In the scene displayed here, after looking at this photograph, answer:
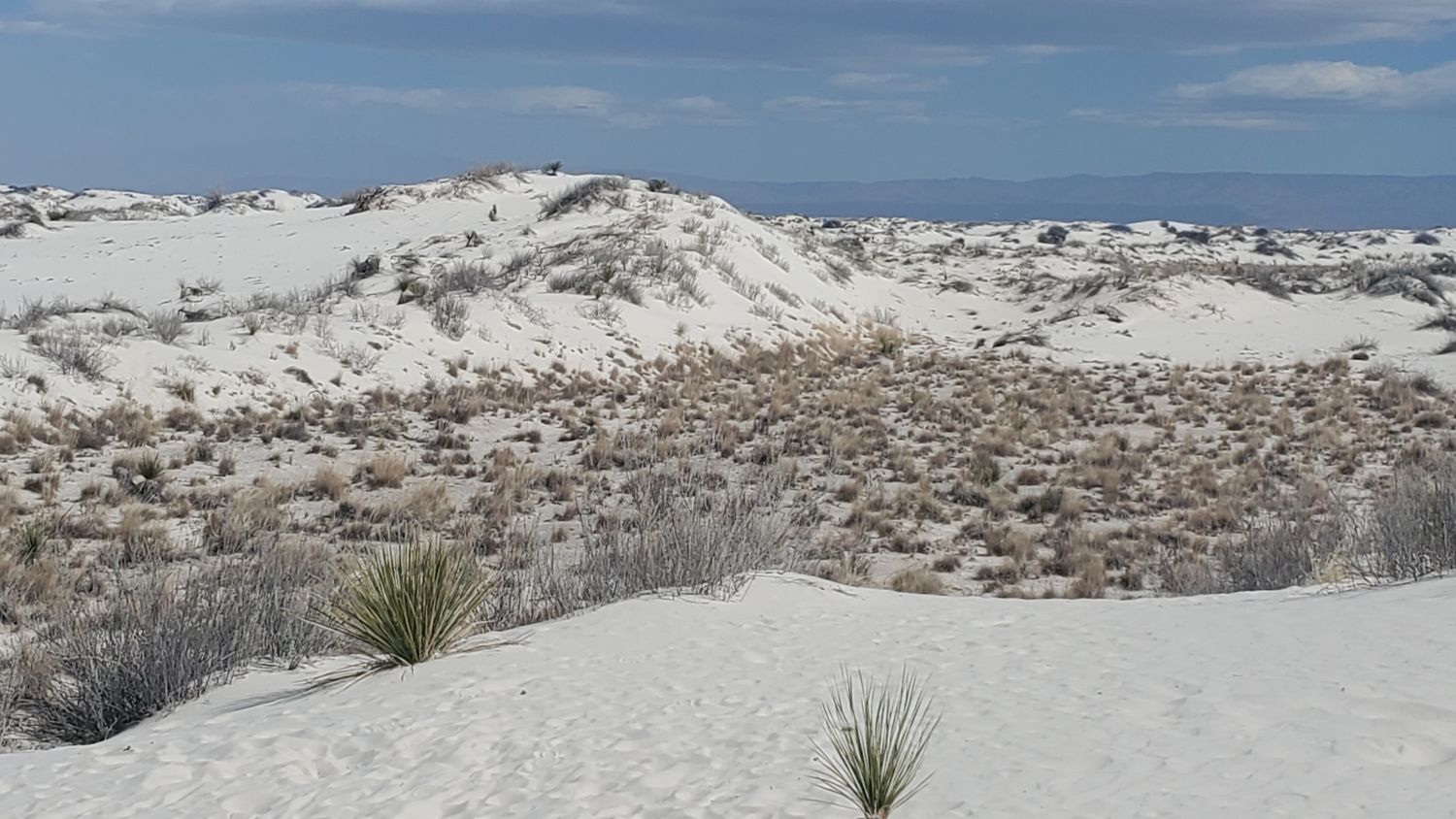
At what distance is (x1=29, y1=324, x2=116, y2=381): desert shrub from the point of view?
1495 cm

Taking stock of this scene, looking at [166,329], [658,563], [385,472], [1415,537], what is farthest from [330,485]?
[1415,537]

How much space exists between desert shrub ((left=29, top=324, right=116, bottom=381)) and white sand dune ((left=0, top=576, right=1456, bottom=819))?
34.9 feet

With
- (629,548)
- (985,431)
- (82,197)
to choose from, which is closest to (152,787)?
(629,548)

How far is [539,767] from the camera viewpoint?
185 inches

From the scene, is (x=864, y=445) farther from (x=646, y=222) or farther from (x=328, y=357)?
(x=646, y=222)

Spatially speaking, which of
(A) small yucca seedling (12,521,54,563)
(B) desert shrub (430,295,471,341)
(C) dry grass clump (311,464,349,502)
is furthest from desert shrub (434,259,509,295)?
(A) small yucca seedling (12,521,54,563)

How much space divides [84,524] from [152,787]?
240 inches

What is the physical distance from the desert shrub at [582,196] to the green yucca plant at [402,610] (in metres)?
29.8

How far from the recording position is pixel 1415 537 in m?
7.80

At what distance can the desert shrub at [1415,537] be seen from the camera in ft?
24.8

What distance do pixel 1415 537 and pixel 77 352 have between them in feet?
48.8

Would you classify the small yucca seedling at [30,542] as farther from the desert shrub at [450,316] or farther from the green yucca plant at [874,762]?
the desert shrub at [450,316]

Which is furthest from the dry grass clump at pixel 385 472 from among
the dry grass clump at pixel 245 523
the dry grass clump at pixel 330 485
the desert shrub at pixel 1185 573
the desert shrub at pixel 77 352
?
the desert shrub at pixel 1185 573

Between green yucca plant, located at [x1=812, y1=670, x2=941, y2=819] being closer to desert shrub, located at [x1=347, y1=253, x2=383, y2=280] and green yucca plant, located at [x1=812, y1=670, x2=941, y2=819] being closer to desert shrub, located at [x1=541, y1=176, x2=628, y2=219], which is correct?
desert shrub, located at [x1=347, y1=253, x2=383, y2=280]
